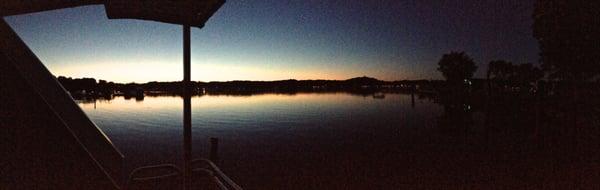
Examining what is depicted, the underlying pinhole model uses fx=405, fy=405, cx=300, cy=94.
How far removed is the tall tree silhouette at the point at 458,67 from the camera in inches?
4008

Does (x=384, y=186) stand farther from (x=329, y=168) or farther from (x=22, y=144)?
(x=22, y=144)

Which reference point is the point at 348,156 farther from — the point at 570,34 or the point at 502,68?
the point at 502,68

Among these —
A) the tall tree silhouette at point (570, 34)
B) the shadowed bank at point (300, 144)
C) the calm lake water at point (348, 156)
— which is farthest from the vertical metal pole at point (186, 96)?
the tall tree silhouette at point (570, 34)

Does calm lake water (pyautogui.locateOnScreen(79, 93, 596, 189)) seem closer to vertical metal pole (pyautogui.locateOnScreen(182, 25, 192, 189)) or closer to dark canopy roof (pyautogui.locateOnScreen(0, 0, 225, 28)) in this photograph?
Answer: vertical metal pole (pyautogui.locateOnScreen(182, 25, 192, 189))

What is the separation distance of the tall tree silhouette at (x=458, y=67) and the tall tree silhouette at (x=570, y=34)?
256ft

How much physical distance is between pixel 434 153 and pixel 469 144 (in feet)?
12.4

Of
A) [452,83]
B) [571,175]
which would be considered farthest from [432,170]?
[452,83]

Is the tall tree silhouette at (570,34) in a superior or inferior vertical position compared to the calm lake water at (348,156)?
superior

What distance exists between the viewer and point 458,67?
334 feet

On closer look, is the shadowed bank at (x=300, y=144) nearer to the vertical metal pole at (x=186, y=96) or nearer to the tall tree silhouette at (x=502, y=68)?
the vertical metal pole at (x=186, y=96)

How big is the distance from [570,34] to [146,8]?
2445 cm

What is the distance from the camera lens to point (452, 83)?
339 ft

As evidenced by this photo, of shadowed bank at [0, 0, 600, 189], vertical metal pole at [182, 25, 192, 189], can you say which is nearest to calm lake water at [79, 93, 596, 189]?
shadowed bank at [0, 0, 600, 189]

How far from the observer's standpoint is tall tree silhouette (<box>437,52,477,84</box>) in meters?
102
